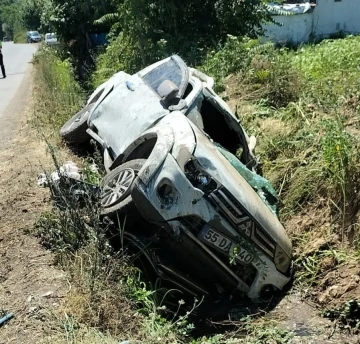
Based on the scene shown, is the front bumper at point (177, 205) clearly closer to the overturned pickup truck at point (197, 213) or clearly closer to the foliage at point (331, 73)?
the overturned pickup truck at point (197, 213)

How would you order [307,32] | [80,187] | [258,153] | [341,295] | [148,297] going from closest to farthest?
[148,297]
[341,295]
[80,187]
[258,153]
[307,32]

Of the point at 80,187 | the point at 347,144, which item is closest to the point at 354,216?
the point at 347,144

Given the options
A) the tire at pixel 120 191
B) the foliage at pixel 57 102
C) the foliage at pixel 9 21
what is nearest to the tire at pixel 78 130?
the foliage at pixel 57 102

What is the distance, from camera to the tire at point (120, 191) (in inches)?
217

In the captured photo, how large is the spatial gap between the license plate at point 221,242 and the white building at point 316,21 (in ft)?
51.4

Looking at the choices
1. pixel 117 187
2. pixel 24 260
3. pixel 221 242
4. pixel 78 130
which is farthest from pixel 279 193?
pixel 78 130

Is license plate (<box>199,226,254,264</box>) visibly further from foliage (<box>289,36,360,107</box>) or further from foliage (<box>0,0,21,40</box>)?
foliage (<box>0,0,21,40</box>)

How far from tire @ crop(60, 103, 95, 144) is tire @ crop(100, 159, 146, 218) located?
8.59 feet

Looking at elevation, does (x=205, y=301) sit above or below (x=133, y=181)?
below

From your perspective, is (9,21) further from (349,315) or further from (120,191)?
(349,315)

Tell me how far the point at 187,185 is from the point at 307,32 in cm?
1800

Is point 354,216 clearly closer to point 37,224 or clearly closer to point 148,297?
point 148,297

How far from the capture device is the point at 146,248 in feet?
17.5

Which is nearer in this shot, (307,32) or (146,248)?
(146,248)
